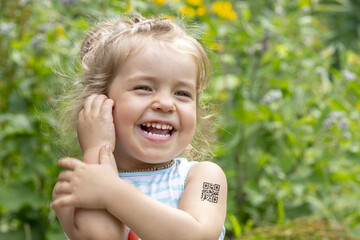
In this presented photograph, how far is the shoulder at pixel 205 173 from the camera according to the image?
3.96 ft

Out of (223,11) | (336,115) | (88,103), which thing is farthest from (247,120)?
(88,103)

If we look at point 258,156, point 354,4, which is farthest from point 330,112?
point 354,4

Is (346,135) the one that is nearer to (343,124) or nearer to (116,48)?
(343,124)

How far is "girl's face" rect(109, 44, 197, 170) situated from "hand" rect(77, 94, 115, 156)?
0.03 meters

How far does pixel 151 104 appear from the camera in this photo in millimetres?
1165

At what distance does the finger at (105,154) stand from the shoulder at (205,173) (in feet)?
0.74

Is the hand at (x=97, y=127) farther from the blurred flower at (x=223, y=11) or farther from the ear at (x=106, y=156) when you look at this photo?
the blurred flower at (x=223, y=11)

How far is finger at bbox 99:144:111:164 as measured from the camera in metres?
1.09

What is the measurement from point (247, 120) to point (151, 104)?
1.77 metres

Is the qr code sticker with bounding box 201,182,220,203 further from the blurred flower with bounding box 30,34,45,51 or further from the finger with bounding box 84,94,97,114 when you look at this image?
the blurred flower with bounding box 30,34,45,51

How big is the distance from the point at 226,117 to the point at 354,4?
7.68 m

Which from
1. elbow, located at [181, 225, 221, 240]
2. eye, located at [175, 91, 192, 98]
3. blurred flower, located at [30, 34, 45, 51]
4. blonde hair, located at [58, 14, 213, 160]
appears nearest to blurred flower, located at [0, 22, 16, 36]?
blurred flower, located at [30, 34, 45, 51]

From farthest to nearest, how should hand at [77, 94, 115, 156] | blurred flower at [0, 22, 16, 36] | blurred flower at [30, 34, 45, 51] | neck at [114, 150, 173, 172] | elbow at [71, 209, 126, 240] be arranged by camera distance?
1. blurred flower at [0, 22, 16, 36]
2. blurred flower at [30, 34, 45, 51]
3. neck at [114, 150, 173, 172]
4. hand at [77, 94, 115, 156]
5. elbow at [71, 209, 126, 240]

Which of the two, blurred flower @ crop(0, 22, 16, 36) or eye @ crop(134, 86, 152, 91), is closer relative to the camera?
eye @ crop(134, 86, 152, 91)
